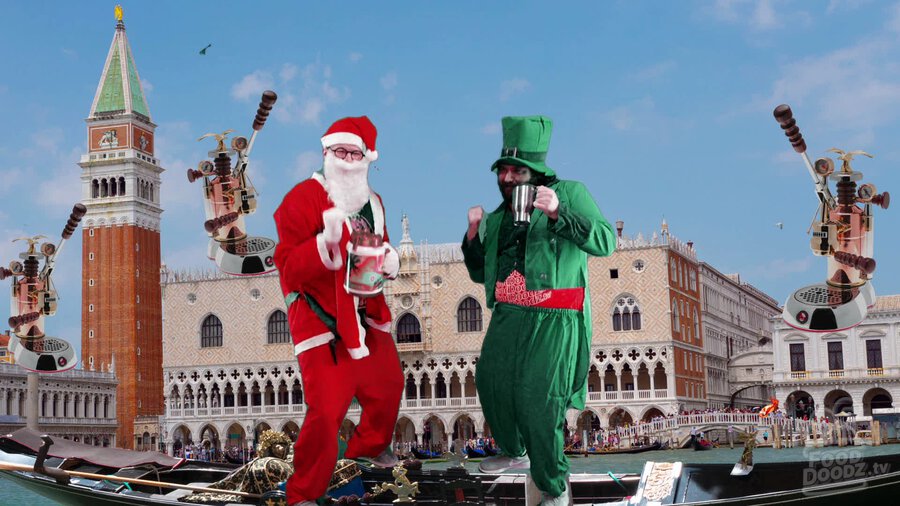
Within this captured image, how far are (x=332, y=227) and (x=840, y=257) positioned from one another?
5.12 m

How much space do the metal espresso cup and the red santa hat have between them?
0.80m

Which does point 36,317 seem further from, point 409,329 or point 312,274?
point 409,329

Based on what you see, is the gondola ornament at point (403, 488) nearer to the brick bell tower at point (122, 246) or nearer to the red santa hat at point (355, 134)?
the red santa hat at point (355, 134)

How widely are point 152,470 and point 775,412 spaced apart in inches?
997

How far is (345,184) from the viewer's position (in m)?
4.98

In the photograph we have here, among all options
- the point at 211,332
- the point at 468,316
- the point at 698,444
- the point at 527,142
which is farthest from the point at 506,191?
the point at 211,332

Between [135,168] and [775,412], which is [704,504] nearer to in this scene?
[775,412]

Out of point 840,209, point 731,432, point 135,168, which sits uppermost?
point 135,168

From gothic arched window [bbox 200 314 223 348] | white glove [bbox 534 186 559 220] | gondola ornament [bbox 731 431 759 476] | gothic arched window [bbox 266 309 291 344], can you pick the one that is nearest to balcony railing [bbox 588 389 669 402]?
gothic arched window [bbox 266 309 291 344]

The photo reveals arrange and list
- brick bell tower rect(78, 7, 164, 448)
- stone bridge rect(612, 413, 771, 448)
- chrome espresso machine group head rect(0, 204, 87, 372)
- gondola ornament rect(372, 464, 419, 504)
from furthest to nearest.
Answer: brick bell tower rect(78, 7, 164, 448), stone bridge rect(612, 413, 771, 448), chrome espresso machine group head rect(0, 204, 87, 372), gondola ornament rect(372, 464, 419, 504)

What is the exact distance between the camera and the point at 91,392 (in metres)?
42.6

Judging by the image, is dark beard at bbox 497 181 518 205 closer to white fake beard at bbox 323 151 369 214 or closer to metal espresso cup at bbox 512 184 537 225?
metal espresso cup at bbox 512 184 537 225

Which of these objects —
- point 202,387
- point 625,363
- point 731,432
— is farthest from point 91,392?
point 731,432

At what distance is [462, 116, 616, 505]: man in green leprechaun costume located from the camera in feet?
15.1
